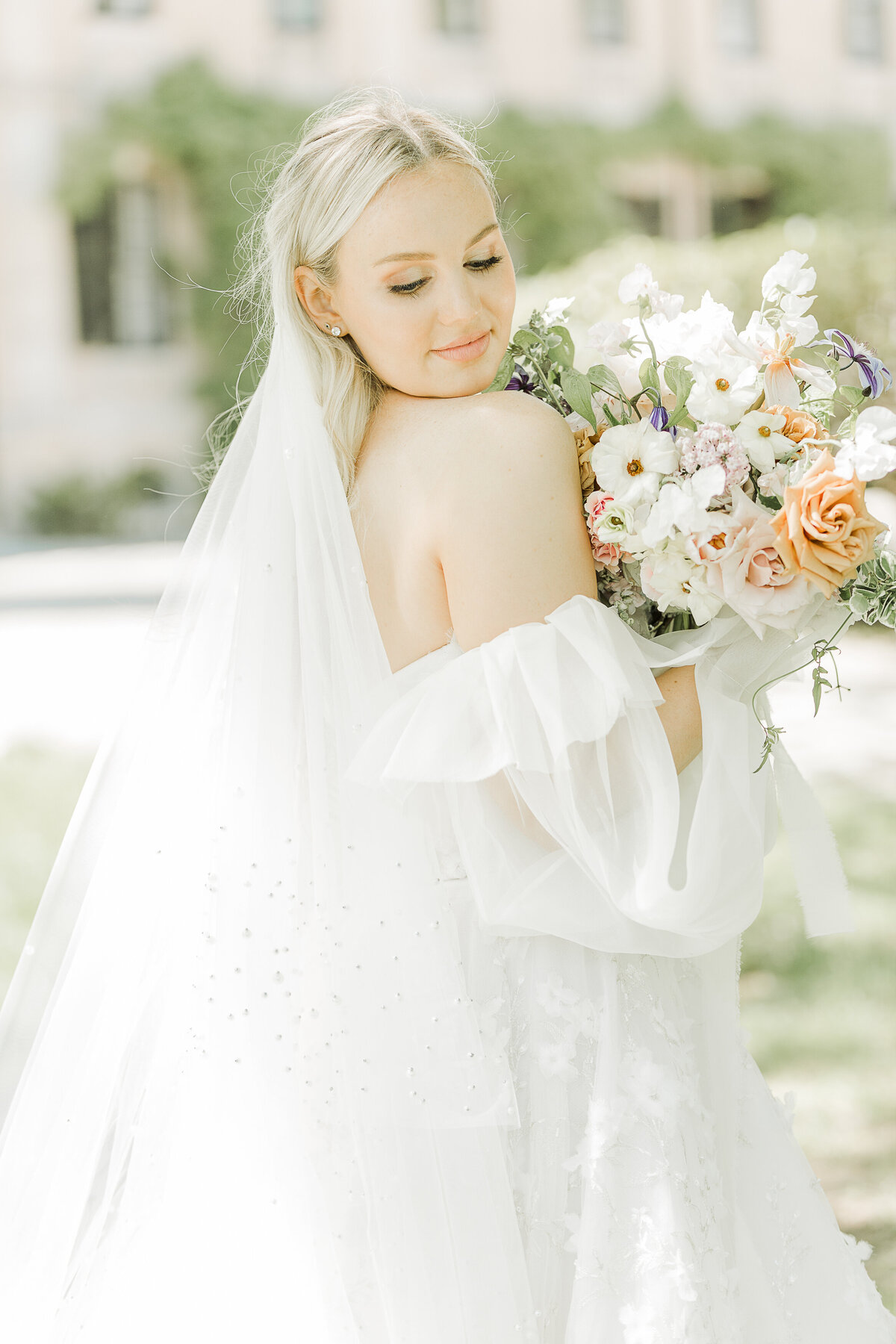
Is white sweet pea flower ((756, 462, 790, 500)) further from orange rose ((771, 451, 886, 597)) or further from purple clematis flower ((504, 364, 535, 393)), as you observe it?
purple clematis flower ((504, 364, 535, 393))

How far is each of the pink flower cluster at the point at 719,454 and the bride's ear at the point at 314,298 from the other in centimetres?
57

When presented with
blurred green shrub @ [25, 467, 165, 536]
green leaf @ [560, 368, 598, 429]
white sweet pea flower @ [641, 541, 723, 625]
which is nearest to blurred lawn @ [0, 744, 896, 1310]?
white sweet pea flower @ [641, 541, 723, 625]

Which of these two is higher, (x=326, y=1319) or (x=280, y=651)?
(x=280, y=651)

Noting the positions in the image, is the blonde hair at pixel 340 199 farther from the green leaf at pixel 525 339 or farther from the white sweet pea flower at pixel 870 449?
the white sweet pea flower at pixel 870 449

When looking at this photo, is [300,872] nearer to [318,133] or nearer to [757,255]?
[318,133]

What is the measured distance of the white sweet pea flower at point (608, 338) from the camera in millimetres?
1924

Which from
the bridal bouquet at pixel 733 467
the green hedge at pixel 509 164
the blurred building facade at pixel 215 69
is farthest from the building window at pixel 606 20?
the bridal bouquet at pixel 733 467

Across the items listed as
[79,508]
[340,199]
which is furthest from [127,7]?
[340,199]

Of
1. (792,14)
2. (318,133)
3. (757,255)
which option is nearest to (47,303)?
(757,255)

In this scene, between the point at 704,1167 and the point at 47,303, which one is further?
the point at 47,303

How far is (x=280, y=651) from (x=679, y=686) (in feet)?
1.83

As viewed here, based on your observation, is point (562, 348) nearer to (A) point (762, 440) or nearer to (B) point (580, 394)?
(B) point (580, 394)

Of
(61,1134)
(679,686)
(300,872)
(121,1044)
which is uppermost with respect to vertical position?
(679,686)

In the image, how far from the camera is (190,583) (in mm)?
1894
